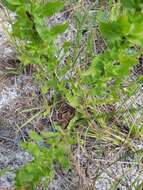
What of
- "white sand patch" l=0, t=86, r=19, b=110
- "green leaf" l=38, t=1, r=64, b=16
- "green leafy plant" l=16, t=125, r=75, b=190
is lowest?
"green leafy plant" l=16, t=125, r=75, b=190

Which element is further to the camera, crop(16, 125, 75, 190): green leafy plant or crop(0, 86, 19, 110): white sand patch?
crop(0, 86, 19, 110): white sand patch

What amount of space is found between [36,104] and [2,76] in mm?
157

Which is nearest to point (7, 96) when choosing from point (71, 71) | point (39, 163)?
point (71, 71)

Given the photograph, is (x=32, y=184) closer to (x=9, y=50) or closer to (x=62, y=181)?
(x=62, y=181)

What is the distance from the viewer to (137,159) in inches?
53.7

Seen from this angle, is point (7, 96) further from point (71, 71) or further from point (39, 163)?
point (39, 163)

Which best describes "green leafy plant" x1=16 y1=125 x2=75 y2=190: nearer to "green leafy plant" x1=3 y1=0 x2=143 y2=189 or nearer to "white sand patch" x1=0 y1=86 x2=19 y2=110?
"green leafy plant" x1=3 y1=0 x2=143 y2=189

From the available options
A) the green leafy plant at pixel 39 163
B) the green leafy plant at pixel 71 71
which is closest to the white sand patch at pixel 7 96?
the green leafy plant at pixel 71 71

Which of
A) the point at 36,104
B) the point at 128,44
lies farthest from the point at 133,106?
the point at 128,44

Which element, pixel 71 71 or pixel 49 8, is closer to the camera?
pixel 49 8

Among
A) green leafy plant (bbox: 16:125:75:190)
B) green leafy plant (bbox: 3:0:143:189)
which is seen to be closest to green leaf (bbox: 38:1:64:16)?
green leafy plant (bbox: 3:0:143:189)

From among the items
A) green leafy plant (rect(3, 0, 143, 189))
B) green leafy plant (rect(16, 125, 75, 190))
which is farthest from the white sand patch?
green leafy plant (rect(16, 125, 75, 190))

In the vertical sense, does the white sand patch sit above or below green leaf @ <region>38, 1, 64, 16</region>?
below

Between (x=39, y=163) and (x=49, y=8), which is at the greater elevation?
(x=49, y=8)
